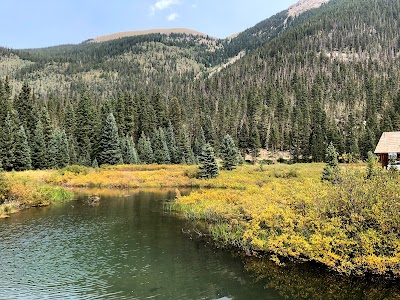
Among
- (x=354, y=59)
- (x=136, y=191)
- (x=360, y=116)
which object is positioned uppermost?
(x=354, y=59)

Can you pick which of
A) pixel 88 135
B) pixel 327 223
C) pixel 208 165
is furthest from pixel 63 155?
pixel 327 223

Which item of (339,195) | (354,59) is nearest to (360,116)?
(354,59)

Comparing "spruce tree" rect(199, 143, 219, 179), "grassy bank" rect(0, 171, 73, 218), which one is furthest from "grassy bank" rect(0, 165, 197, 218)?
"grassy bank" rect(0, 171, 73, 218)

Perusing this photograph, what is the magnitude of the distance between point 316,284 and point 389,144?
115 feet

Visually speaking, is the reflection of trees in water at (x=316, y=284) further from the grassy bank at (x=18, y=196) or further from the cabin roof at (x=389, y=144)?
the cabin roof at (x=389, y=144)

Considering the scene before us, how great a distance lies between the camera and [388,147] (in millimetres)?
47188

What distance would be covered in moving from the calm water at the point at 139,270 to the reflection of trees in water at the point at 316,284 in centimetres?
4

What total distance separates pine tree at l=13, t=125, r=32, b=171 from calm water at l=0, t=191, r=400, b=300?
135 ft

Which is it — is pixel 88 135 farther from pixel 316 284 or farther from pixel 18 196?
pixel 316 284

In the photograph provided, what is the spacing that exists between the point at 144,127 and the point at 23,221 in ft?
245

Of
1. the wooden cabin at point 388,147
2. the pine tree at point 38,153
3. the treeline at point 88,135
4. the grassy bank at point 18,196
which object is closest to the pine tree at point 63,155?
the treeline at point 88,135

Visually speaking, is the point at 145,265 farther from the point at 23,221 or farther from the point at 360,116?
the point at 360,116

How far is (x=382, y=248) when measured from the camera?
17.8 metres

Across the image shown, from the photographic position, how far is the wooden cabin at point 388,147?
153 feet
